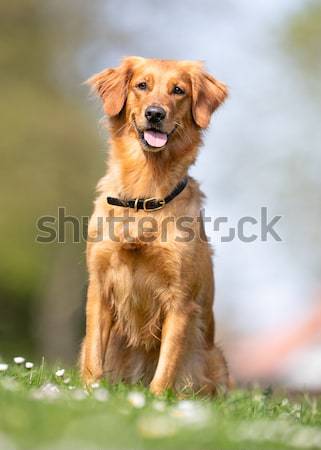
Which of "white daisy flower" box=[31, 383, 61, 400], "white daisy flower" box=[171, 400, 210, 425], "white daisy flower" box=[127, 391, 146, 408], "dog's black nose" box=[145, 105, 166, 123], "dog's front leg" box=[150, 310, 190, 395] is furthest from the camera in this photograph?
"dog's black nose" box=[145, 105, 166, 123]

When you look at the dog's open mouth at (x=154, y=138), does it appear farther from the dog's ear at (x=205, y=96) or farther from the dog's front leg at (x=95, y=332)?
the dog's front leg at (x=95, y=332)

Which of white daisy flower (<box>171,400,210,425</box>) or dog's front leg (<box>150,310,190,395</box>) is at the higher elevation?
dog's front leg (<box>150,310,190,395</box>)

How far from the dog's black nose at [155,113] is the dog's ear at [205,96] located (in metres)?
0.45

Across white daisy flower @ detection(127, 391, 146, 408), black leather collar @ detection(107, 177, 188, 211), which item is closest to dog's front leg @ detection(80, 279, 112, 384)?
black leather collar @ detection(107, 177, 188, 211)

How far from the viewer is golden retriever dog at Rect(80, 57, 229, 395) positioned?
610cm

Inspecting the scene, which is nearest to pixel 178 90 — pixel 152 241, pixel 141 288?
pixel 152 241

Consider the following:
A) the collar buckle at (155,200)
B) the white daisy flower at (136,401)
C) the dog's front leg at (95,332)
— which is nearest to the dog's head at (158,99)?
the collar buckle at (155,200)

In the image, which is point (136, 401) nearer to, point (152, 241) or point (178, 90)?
point (152, 241)

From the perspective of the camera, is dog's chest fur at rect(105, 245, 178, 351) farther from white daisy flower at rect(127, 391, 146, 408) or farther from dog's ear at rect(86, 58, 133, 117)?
white daisy flower at rect(127, 391, 146, 408)

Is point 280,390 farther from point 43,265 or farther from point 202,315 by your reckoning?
point 43,265

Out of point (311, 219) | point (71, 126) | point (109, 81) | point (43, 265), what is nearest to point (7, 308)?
point (43, 265)

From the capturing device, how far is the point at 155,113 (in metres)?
6.09

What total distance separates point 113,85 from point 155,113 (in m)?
0.58

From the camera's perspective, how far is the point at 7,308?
19.7m
